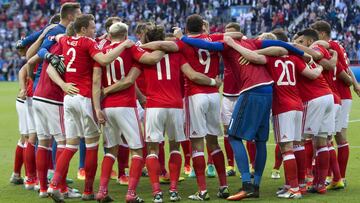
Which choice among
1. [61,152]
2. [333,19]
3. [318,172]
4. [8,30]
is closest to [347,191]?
[318,172]

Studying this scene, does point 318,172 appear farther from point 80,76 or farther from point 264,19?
point 264,19

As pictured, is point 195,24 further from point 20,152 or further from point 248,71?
point 20,152

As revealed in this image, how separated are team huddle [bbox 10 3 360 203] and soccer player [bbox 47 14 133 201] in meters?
0.01

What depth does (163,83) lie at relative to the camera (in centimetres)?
1016

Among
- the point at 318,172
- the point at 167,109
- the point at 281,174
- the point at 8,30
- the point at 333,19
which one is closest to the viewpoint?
the point at 167,109

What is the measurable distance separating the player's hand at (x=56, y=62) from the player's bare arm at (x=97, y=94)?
0.52 meters

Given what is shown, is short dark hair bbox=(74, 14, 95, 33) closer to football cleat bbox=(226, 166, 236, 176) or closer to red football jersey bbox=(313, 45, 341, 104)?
red football jersey bbox=(313, 45, 341, 104)

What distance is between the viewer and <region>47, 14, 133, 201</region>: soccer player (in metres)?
10.2

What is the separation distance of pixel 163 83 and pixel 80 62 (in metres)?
1.12

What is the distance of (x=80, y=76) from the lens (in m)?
10.2

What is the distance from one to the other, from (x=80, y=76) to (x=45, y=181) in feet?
5.19

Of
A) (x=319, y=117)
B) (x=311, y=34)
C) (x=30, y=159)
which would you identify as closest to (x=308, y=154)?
(x=319, y=117)

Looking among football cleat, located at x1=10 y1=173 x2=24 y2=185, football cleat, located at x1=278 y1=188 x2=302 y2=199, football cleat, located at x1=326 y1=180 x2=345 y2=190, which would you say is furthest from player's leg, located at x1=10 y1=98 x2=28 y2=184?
football cleat, located at x1=326 y1=180 x2=345 y2=190

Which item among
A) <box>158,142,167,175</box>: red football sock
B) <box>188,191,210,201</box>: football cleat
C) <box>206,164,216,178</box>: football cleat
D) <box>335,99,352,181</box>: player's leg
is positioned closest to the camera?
<box>188,191,210,201</box>: football cleat
